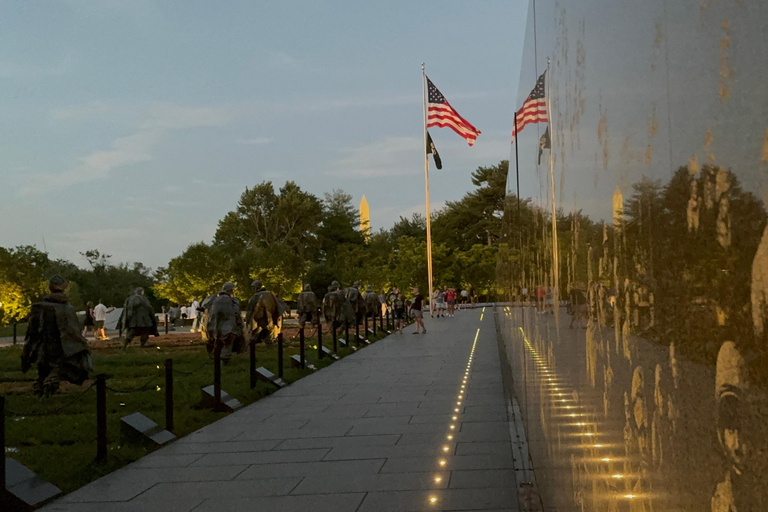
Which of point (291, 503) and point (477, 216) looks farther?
point (477, 216)

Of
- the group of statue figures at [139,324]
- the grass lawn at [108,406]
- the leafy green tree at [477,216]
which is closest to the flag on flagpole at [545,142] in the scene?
the grass lawn at [108,406]

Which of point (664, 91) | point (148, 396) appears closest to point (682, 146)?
point (664, 91)

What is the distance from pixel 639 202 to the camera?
4.68 feet

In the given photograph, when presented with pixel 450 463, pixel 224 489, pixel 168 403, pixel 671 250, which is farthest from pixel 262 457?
pixel 671 250

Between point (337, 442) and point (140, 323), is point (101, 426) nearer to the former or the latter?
point (337, 442)

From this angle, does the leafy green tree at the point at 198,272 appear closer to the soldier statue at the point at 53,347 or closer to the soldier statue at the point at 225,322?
the soldier statue at the point at 225,322

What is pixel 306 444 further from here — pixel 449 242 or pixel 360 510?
pixel 449 242

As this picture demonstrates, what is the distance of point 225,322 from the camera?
16.5 meters

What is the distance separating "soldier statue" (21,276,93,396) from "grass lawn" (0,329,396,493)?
0.31 m

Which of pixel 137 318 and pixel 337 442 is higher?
pixel 137 318

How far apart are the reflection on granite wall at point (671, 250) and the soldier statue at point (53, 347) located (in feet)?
37.1

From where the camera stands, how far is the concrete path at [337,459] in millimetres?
5965

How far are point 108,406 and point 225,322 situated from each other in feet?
18.1

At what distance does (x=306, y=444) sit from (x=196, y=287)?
52616 mm
